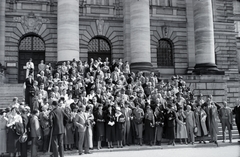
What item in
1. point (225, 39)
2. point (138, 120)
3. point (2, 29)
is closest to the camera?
point (138, 120)

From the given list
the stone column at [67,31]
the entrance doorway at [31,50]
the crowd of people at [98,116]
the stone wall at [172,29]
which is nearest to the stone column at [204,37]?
the stone wall at [172,29]

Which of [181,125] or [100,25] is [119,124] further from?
[100,25]

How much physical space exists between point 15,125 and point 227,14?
1118 inches

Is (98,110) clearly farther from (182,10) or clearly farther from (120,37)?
(182,10)

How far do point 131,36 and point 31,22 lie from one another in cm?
956

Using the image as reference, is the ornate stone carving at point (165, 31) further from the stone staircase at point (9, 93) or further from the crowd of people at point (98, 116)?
the stone staircase at point (9, 93)

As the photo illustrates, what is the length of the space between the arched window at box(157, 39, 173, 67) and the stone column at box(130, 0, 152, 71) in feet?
20.1

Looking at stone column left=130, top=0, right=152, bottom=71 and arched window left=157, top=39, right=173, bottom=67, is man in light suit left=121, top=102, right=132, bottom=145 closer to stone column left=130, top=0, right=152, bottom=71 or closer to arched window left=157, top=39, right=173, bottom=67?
stone column left=130, top=0, right=152, bottom=71

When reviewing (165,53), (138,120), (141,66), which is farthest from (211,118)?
(165,53)

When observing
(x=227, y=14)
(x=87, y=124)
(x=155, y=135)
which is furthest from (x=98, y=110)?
(x=227, y=14)

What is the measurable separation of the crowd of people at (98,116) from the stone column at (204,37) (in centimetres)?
942

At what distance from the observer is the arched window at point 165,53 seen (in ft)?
100

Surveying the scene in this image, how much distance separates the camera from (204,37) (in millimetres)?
26922

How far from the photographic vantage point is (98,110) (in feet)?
46.4
